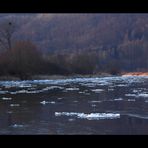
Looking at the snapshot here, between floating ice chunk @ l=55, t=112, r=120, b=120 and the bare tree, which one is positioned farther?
the bare tree

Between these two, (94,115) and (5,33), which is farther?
(5,33)

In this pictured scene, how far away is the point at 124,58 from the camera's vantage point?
44.6 meters

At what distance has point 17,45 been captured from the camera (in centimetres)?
3125

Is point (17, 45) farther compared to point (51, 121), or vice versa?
point (17, 45)

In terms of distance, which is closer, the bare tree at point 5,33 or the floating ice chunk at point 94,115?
the floating ice chunk at point 94,115
